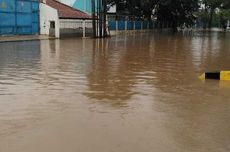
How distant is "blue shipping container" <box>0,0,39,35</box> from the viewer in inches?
1320

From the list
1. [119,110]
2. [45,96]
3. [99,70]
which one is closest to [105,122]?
[119,110]

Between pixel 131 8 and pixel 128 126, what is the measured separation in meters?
53.9

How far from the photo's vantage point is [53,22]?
37.9 m

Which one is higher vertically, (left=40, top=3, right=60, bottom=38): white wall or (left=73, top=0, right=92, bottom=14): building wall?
(left=73, top=0, right=92, bottom=14): building wall

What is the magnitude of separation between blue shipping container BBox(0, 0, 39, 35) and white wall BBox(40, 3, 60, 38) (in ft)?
1.46

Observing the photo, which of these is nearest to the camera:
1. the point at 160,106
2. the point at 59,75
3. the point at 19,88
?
the point at 160,106

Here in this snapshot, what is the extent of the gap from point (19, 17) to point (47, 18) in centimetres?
289

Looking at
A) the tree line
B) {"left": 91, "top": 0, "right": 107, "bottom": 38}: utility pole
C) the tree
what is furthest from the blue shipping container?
the tree

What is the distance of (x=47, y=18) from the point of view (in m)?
37.8

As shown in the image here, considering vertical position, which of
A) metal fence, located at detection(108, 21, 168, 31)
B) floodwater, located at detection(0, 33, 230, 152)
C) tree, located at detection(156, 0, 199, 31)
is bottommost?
floodwater, located at detection(0, 33, 230, 152)

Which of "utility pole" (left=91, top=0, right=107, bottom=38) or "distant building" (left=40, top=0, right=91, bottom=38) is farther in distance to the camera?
"utility pole" (left=91, top=0, right=107, bottom=38)

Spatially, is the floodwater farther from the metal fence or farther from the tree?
the tree

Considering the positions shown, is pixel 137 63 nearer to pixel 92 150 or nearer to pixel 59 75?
pixel 59 75

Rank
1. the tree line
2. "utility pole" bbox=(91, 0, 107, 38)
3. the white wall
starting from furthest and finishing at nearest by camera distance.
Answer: the tree line
"utility pole" bbox=(91, 0, 107, 38)
the white wall
